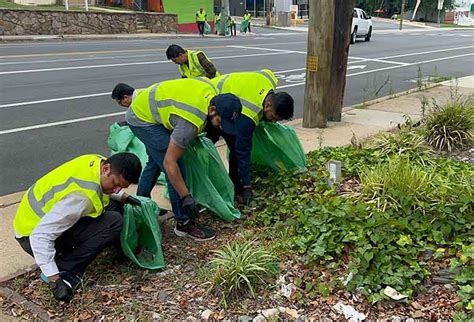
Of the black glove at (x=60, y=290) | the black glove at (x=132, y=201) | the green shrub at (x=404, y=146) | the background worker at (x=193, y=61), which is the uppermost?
the background worker at (x=193, y=61)

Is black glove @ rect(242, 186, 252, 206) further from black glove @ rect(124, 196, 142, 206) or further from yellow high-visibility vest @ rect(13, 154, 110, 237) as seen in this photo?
yellow high-visibility vest @ rect(13, 154, 110, 237)

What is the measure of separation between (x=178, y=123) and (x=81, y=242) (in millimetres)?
981

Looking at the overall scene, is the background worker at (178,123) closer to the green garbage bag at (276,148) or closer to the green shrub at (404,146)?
the green garbage bag at (276,148)

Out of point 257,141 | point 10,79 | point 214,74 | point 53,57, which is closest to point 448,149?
point 257,141

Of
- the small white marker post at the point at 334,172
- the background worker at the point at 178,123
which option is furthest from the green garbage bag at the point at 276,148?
the background worker at the point at 178,123

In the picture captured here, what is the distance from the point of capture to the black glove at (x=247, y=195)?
446 cm

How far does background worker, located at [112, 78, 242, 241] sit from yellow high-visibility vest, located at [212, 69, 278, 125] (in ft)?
1.33

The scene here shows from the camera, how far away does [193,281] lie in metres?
3.35

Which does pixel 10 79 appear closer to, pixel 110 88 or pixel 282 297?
pixel 110 88

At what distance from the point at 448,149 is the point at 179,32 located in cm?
2715

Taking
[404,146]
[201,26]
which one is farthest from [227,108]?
[201,26]

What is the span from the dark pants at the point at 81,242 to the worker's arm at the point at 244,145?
1.31 metres

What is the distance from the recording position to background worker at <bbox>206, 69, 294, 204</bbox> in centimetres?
402

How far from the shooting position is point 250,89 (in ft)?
13.6
